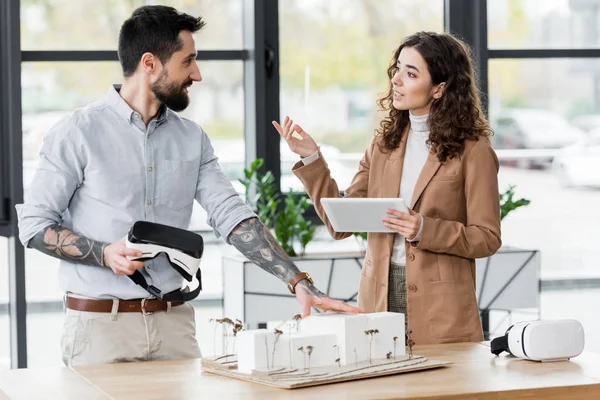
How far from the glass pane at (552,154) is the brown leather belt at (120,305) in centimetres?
290

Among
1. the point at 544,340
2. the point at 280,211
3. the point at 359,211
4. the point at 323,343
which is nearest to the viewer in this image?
the point at 323,343

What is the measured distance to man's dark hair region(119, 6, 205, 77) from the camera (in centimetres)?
304

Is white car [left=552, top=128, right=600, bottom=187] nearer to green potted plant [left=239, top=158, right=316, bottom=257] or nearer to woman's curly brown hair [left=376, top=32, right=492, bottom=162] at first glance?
green potted plant [left=239, top=158, right=316, bottom=257]

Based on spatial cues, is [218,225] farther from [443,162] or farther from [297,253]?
[297,253]

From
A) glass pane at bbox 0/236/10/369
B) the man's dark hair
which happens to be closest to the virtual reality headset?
the man's dark hair

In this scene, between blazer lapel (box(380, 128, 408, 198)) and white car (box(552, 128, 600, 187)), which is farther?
white car (box(552, 128, 600, 187))

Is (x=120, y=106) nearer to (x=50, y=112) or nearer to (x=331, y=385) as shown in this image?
(x=331, y=385)

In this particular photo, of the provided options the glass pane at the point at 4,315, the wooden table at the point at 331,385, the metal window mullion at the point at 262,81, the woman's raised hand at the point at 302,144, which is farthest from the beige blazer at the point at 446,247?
the glass pane at the point at 4,315

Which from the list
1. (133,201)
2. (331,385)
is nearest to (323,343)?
(331,385)

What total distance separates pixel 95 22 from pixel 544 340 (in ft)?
9.52

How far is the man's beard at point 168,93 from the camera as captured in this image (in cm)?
302

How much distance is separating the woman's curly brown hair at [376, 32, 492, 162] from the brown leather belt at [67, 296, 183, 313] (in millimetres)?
993

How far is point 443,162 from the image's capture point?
3.27m

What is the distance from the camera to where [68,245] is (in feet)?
9.11
